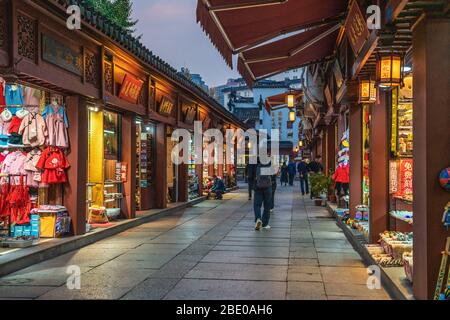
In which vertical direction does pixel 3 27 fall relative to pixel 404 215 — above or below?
above

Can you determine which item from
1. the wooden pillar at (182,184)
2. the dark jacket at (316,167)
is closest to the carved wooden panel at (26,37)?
the wooden pillar at (182,184)

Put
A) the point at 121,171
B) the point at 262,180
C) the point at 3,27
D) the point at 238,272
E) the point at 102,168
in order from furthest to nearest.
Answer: the point at 121,171 < the point at 262,180 < the point at 102,168 < the point at 238,272 < the point at 3,27

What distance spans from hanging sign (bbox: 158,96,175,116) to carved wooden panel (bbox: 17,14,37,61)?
7.43 m

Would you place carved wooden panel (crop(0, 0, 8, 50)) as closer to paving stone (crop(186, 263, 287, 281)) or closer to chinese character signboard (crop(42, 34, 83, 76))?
chinese character signboard (crop(42, 34, 83, 76))

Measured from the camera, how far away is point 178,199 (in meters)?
19.0

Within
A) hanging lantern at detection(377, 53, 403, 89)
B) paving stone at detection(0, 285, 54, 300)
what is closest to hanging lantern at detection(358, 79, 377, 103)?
hanging lantern at detection(377, 53, 403, 89)

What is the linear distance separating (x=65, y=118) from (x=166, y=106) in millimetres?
6323

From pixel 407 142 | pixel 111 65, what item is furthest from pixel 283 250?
pixel 111 65

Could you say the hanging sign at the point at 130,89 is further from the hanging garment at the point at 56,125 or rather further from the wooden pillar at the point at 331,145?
the wooden pillar at the point at 331,145

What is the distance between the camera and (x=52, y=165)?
32.6ft

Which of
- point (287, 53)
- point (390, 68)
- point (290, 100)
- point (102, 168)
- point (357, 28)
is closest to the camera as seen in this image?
point (390, 68)

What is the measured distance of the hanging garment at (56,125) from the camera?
32.6 feet

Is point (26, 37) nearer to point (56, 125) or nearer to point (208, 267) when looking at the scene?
point (56, 125)

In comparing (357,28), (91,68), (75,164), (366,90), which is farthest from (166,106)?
(357,28)
